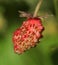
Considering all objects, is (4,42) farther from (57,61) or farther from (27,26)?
(27,26)

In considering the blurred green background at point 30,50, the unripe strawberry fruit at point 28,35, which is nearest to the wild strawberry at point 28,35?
the unripe strawberry fruit at point 28,35

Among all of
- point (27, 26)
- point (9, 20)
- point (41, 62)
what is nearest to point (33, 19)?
point (27, 26)

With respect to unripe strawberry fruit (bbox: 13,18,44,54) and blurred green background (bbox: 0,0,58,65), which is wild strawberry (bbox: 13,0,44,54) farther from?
blurred green background (bbox: 0,0,58,65)

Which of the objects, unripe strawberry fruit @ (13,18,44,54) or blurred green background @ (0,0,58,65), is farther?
blurred green background @ (0,0,58,65)

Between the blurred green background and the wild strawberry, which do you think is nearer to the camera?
the wild strawberry

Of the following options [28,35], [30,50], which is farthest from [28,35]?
[30,50]

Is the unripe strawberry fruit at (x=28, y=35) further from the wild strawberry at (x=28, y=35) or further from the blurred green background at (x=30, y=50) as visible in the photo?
the blurred green background at (x=30, y=50)

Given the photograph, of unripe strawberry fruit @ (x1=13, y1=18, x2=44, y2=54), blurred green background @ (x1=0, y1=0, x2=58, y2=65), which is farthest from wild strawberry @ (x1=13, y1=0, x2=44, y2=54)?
blurred green background @ (x1=0, y1=0, x2=58, y2=65)
